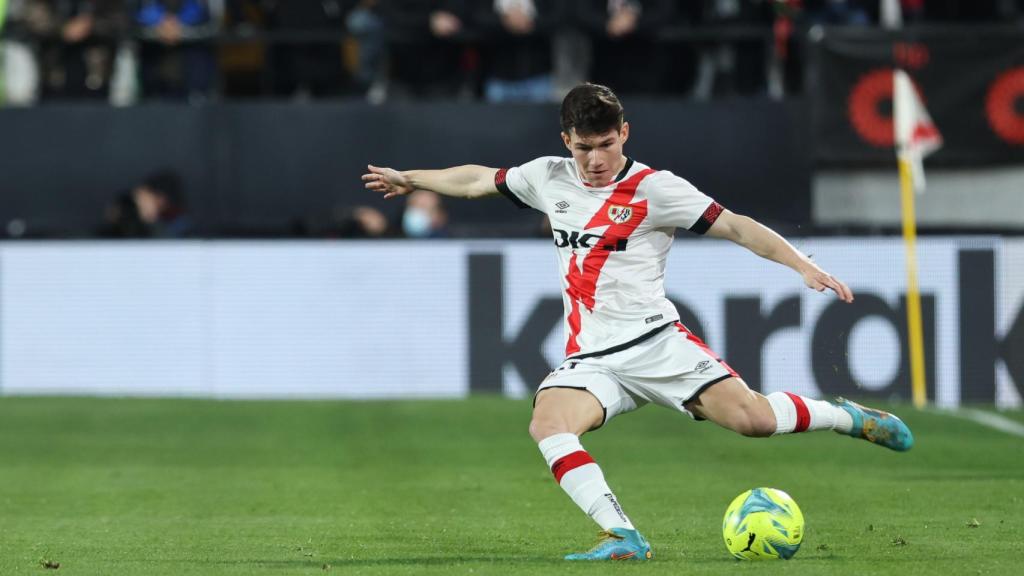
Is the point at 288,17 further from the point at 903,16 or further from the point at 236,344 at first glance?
the point at 903,16

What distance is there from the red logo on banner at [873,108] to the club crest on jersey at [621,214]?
1041 centimetres

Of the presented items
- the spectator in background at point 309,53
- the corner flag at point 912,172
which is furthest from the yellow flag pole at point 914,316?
the spectator in background at point 309,53

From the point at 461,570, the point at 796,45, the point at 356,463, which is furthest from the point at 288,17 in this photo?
the point at 461,570

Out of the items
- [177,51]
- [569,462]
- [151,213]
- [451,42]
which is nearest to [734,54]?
[451,42]

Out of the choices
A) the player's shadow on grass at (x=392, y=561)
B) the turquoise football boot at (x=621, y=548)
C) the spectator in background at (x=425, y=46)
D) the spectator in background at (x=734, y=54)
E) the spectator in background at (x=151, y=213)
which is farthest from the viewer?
the spectator in background at (x=734, y=54)

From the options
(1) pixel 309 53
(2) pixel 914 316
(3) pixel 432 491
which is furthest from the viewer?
(1) pixel 309 53

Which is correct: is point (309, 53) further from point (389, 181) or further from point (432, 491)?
point (389, 181)

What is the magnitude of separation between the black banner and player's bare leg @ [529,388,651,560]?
1074 centimetres

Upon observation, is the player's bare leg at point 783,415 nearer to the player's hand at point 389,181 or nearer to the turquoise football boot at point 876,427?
the turquoise football boot at point 876,427

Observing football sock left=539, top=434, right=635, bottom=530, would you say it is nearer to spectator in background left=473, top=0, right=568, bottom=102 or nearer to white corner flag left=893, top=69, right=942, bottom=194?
white corner flag left=893, top=69, right=942, bottom=194

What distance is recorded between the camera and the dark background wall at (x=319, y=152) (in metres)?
18.0

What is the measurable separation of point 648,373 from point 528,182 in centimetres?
103

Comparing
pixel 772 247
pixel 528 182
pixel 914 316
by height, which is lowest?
pixel 914 316

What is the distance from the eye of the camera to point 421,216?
17438 millimetres
